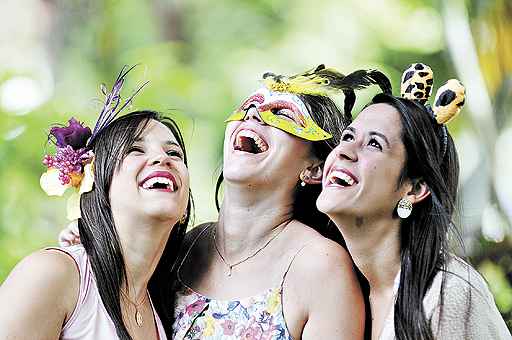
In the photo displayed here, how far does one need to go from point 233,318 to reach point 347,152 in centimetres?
49

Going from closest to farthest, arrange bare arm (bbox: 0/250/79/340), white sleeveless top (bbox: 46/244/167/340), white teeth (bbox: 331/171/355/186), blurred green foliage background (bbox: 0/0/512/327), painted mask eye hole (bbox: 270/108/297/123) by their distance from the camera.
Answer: bare arm (bbox: 0/250/79/340) < white sleeveless top (bbox: 46/244/167/340) < white teeth (bbox: 331/171/355/186) < painted mask eye hole (bbox: 270/108/297/123) < blurred green foliage background (bbox: 0/0/512/327)

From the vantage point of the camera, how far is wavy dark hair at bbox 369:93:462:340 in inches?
82.8

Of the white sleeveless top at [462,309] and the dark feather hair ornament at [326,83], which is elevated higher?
the dark feather hair ornament at [326,83]

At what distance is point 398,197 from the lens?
2.19 m

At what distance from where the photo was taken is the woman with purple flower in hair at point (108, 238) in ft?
6.61

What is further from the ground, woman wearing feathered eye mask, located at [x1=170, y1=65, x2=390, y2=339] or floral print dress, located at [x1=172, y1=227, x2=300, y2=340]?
woman wearing feathered eye mask, located at [x1=170, y1=65, x2=390, y2=339]

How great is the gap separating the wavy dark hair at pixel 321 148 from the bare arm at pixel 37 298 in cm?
68

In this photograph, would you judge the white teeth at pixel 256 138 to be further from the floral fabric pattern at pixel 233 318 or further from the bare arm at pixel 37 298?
the bare arm at pixel 37 298

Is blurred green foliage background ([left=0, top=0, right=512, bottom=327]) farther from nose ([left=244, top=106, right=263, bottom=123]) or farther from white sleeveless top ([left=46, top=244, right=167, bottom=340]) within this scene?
white sleeveless top ([left=46, top=244, right=167, bottom=340])

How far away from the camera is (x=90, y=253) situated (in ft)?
7.14

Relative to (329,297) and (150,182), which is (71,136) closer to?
(150,182)

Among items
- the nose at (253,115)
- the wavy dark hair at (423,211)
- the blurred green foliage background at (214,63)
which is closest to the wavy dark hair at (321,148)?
the nose at (253,115)

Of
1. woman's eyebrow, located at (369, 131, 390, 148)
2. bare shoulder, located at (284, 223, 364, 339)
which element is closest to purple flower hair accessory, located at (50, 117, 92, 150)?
bare shoulder, located at (284, 223, 364, 339)

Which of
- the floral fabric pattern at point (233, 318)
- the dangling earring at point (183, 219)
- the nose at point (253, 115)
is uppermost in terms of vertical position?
the nose at point (253, 115)
